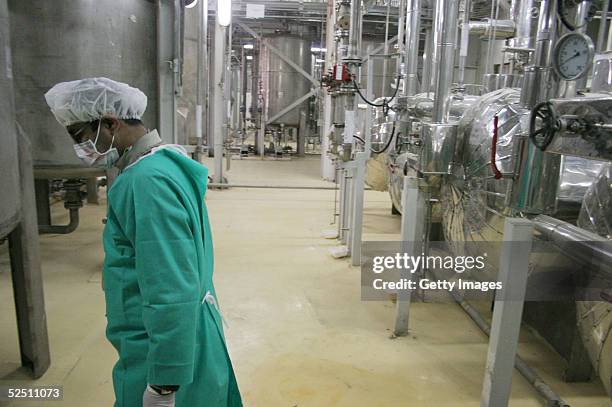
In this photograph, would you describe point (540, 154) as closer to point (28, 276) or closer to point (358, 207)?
point (28, 276)

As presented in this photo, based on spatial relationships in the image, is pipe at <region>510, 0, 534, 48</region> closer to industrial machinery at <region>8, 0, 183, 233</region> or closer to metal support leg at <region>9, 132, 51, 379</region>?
industrial machinery at <region>8, 0, 183, 233</region>

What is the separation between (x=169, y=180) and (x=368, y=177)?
4239mm

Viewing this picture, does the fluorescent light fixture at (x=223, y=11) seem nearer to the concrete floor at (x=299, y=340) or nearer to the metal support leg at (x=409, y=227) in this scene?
the concrete floor at (x=299, y=340)

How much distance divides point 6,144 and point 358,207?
235 centimetres

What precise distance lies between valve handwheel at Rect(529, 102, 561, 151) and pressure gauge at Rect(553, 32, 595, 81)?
17cm

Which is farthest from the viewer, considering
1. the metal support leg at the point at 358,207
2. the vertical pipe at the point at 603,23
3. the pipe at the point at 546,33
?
the metal support leg at the point at 358,207

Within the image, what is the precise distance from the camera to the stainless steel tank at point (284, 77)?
9445 millimetres

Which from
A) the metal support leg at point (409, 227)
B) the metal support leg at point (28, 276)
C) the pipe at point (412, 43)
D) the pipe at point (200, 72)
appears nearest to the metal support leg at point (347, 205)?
the pipe at point (412, 43)

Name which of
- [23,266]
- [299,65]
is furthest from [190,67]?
[23,266]

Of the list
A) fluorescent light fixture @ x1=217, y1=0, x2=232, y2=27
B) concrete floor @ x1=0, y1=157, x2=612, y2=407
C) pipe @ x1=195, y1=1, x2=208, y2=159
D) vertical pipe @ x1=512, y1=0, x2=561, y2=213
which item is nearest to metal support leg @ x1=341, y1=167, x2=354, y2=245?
concrete floor @ x1=0, y1=157, x2=612, y2=407

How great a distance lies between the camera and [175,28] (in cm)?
334

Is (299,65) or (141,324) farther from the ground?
(299,65)

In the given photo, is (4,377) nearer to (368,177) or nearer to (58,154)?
(58,154)

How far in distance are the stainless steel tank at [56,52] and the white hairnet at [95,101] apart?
1.72 meters
